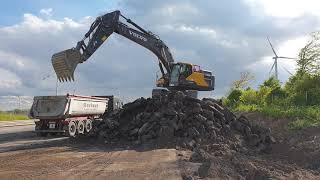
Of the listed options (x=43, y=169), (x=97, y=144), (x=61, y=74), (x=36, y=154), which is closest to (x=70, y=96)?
(x=61, y=74)

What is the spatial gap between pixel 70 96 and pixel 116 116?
15.2 ft

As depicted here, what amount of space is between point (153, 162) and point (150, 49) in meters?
15.9

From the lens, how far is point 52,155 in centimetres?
1789

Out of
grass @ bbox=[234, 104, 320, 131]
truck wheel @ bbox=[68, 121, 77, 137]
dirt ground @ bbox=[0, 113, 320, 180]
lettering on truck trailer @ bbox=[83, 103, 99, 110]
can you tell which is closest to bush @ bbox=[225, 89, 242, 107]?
lettering on truck trailer @ bbox=[83, 103, 99, 110]

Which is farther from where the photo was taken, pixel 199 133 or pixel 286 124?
pixel 286 124

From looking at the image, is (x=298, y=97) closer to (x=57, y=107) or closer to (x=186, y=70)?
(x=186, y=70)

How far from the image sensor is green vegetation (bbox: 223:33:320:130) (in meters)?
23.7

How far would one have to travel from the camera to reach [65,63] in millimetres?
25656

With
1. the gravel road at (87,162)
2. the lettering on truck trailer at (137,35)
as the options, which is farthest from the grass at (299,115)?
the lettering on truck trailer at (137,35)

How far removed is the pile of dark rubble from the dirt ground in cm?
66

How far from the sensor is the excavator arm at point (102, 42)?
25.8m

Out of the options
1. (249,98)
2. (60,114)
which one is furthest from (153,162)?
(249,98)

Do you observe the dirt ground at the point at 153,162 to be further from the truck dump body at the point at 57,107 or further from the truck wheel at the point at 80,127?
the truck wheel at the point at 80,127

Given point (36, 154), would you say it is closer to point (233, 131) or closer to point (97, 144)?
point (97, 144)
